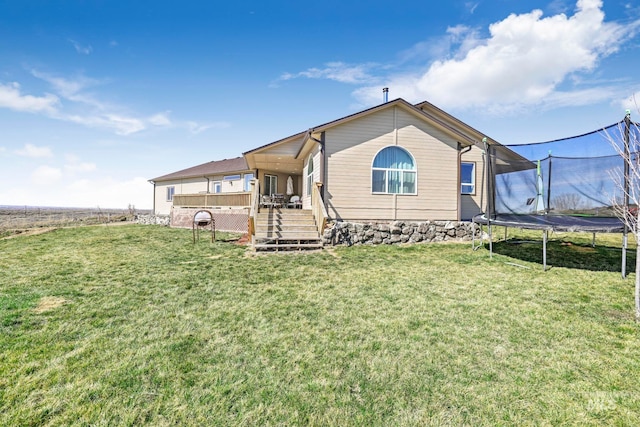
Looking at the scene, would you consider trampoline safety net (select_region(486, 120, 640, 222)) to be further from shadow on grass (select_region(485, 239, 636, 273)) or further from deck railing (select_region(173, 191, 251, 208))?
deck railing (select_region(173, 191, 251, 208))

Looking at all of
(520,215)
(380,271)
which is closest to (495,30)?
(520,215)

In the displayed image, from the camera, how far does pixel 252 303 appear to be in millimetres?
4461

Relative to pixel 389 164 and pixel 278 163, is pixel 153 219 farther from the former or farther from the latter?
pixel 389 164

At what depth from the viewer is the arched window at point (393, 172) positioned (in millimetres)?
10180

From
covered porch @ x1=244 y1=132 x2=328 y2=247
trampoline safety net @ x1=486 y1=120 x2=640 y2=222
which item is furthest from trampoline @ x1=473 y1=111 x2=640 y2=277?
covered porch @ x1=244 y1=132 x2=328 y2=247

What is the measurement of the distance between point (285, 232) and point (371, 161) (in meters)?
3.97

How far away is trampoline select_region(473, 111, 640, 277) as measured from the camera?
6.06m

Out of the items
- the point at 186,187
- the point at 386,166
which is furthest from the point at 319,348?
the point at 186,187

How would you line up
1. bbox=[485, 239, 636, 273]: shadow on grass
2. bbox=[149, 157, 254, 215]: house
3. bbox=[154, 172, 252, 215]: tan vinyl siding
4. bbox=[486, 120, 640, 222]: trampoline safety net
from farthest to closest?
bbox=[154, 172, 252, 215]: tan vinyl siding < bbox=[149, 157, 254, 215]: house < bbox=[485, 239, 636, 273]: shadow on grass < bbox=[486, 120, 640, 222]: trampoline safety net

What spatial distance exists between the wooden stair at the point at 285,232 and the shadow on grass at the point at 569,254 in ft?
18.9

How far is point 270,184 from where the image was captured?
1809 cm

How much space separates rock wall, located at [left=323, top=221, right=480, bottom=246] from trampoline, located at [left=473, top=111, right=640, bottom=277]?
5.19ft

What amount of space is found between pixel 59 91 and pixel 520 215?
1707 cm

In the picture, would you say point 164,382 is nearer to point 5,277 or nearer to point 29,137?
point 5,277
